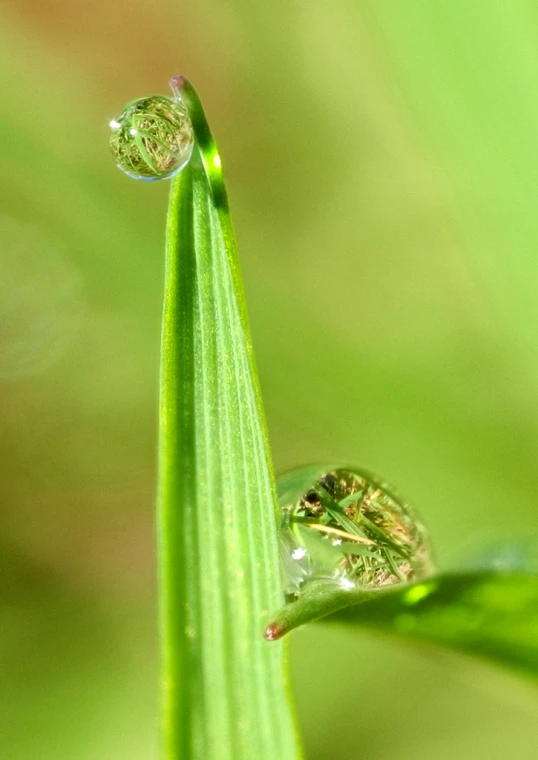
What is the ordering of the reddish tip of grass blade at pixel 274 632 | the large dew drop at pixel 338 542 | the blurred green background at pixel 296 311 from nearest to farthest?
the reddish tip of grass blade at pixel 274 632
the large dew drop at pixel 338 542
the blurred green background at pixel 296 311

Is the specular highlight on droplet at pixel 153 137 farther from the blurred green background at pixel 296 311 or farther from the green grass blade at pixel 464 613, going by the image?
the blurred green background at pixel 296 311

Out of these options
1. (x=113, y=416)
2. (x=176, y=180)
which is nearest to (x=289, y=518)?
(x=176, y=180)

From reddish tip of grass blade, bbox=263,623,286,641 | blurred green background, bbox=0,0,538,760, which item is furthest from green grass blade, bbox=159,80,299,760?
blurred green background, bbox=0,0,538,760

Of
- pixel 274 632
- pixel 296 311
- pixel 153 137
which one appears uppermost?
pixel 296 311

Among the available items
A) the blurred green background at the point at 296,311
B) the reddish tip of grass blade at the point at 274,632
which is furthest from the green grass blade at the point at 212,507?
the blurred green background at the point at 296,311

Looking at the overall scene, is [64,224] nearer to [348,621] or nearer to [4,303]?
[4,303]

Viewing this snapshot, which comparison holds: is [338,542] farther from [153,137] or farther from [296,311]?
[296,311]

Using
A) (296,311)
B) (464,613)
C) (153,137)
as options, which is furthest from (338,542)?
(296,311)

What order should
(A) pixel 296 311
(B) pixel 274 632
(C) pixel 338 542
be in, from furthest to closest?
(A) pixel 296 311, (C) pixel 338 542, (B) pixel 274 632
